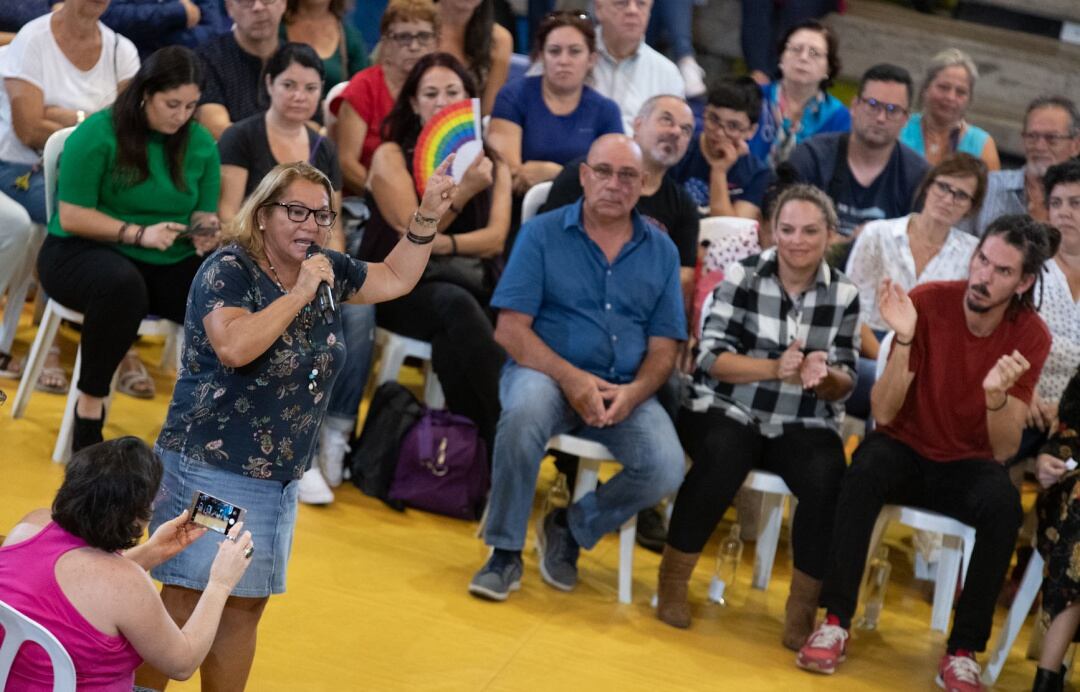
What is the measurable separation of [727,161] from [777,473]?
146cm

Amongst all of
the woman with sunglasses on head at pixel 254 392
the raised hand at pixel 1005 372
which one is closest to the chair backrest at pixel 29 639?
the woman with sunglasses on head at pixel 254 392

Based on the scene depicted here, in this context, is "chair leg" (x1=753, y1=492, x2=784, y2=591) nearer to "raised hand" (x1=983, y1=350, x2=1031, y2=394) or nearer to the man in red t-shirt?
the man in red t-shirt

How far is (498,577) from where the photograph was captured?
413 cm

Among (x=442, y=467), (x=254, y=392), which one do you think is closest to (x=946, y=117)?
(x=442, y=467)

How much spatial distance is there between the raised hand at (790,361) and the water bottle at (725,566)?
0.60 metres

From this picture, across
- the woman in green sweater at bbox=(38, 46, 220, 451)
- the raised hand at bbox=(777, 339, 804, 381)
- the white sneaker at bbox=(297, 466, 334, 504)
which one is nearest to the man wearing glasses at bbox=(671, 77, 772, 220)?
the raised hand at bbox=(777, 339, 804, 381)

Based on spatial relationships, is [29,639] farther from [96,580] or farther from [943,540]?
[943,540]

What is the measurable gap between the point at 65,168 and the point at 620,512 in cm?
194

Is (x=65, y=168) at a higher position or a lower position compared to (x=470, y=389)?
higher

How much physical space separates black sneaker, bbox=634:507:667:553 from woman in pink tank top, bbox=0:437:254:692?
2.49m

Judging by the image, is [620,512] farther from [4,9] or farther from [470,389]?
[4,9]

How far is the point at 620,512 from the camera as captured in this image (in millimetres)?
4262

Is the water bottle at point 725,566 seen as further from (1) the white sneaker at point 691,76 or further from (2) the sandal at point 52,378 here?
(1) the white sneaker at point 691,76

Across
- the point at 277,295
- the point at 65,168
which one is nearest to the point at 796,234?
the point at 277,295
